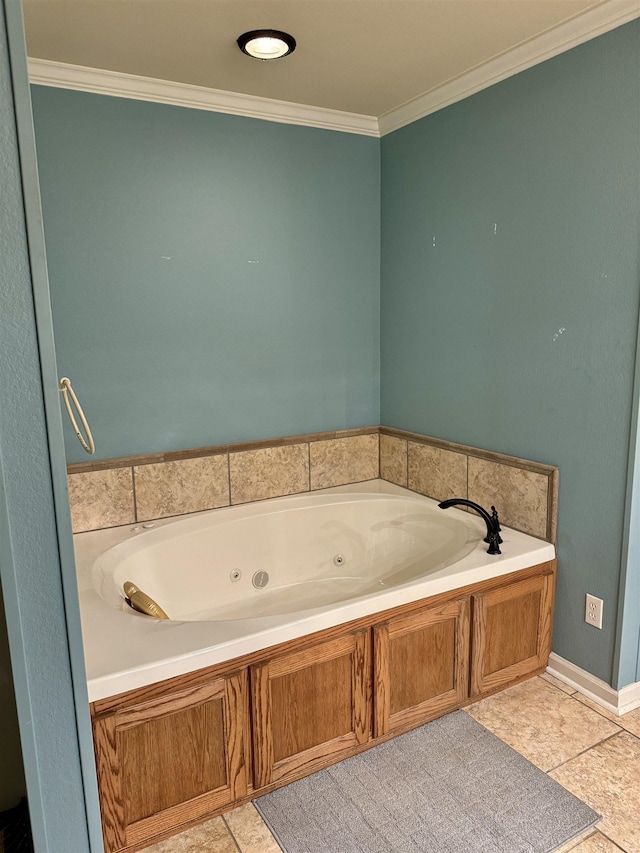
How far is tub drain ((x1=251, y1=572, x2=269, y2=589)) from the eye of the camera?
9.43 ft

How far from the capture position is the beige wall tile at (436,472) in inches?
114

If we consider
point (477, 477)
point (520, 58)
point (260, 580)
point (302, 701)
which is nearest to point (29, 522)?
point (302, 701)

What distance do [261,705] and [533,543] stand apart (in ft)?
4.22

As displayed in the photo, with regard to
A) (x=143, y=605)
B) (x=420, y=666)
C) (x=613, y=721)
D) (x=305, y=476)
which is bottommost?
(x=613, y=721)

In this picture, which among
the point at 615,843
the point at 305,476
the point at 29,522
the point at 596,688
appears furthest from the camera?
the point at 305,476

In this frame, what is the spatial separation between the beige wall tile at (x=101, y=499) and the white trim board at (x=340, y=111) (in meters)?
1.61

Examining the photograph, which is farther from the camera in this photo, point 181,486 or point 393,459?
point 393,459

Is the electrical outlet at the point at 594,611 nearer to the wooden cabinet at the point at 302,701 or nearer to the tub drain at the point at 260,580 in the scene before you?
the wooden cabinet at the point at 302,701

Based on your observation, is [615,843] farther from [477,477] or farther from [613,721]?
[477,477]

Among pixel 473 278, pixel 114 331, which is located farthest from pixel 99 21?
pixel 473 278

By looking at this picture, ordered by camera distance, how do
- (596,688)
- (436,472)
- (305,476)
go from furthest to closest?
(305,476) → (436,472) → (596,688)

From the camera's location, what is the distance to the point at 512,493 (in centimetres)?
263

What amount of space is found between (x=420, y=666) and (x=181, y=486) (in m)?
1.36

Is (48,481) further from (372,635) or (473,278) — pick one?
(473,278)
